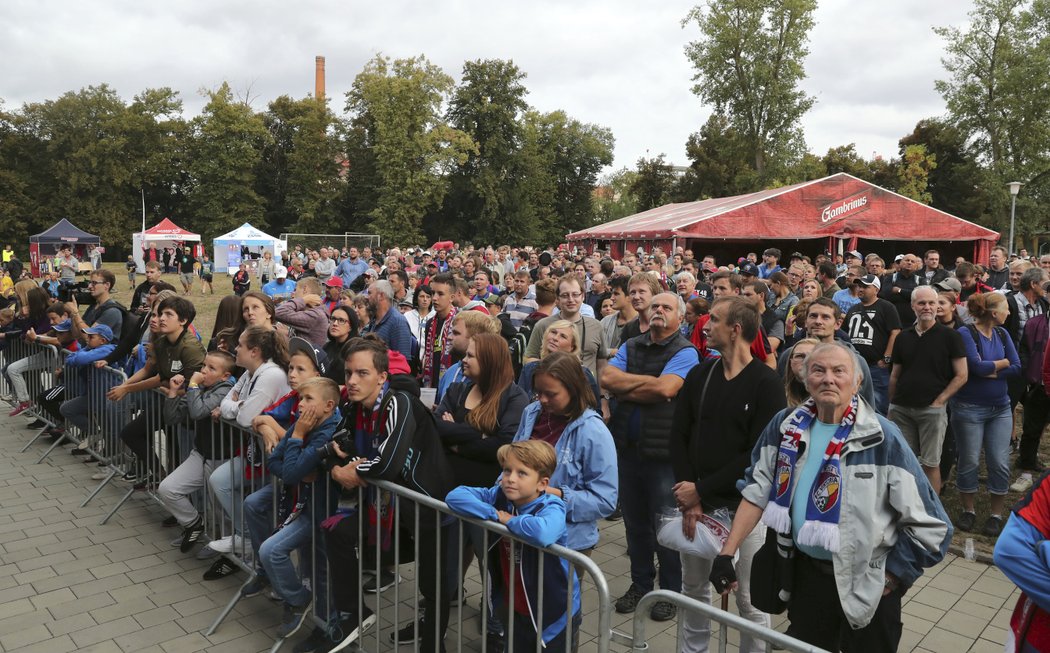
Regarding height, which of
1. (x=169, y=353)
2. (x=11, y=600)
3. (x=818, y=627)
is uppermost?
(x=169, y=353)

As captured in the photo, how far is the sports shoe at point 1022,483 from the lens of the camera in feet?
22.1

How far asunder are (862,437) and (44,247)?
46384 mm

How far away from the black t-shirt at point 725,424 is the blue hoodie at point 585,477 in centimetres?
48

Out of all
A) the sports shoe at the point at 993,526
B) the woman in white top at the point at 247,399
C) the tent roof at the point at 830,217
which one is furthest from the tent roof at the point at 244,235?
the sports shoe at the point at 993,526

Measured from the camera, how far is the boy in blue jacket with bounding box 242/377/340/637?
3.99 metres

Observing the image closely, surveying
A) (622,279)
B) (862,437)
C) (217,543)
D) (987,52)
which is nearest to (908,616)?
(862,437)

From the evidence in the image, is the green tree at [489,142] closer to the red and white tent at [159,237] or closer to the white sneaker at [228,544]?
the red and white tent at [159,237]

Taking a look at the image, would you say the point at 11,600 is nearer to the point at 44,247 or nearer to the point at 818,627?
the point at 818,627

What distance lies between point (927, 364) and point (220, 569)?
17.8ft

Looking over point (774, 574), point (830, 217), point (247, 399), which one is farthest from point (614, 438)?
point (830, 217)

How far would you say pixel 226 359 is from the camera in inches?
208

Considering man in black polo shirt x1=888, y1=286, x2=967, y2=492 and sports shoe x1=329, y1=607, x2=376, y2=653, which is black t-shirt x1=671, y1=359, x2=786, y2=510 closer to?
sports shoe x1=329, y1=607, x2=376, y2=653

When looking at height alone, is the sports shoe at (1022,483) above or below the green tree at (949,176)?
below

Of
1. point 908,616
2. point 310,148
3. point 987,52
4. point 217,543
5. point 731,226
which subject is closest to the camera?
point 908,616
